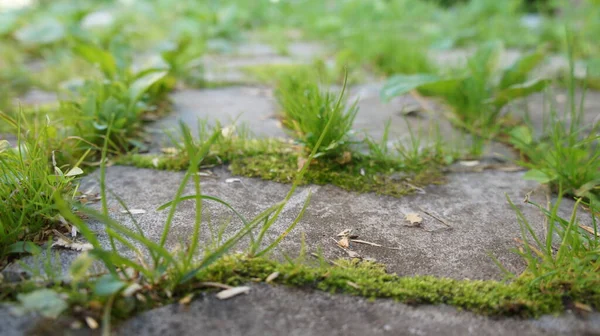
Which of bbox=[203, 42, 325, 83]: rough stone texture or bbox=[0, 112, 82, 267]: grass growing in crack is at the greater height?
bbox=[203, 42, 325, 83]: rough stone texture

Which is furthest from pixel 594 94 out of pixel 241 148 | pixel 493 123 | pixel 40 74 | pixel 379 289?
pixel 40 74

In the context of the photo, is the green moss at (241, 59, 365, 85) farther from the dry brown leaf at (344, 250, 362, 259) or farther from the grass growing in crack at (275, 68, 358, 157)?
the dry brown leaf at (344, 250, 362, 259)

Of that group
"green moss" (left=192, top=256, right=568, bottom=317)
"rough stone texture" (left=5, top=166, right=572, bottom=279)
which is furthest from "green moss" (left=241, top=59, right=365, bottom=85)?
"green moss" (left=192, top=256, right=568, bottom=317)

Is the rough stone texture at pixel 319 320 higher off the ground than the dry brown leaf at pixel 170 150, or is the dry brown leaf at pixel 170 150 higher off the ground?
the dry brown leaf at pixel 170 150

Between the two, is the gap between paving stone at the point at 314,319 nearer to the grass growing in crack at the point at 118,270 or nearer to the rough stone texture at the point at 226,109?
the grass growing in crack at the point at 118,270

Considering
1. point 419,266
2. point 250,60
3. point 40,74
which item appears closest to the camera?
point 419,266

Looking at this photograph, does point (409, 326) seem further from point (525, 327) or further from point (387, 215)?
point (387, 215)

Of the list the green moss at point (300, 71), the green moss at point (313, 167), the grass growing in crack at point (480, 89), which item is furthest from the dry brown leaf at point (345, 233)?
the green moss at point (300, 71)

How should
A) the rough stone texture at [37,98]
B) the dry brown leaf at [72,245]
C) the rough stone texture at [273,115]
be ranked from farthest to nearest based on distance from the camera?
the rough stone texture at [37,98] < the rough stone texture at [273,115] < the dry brown leaf at [72,245]
